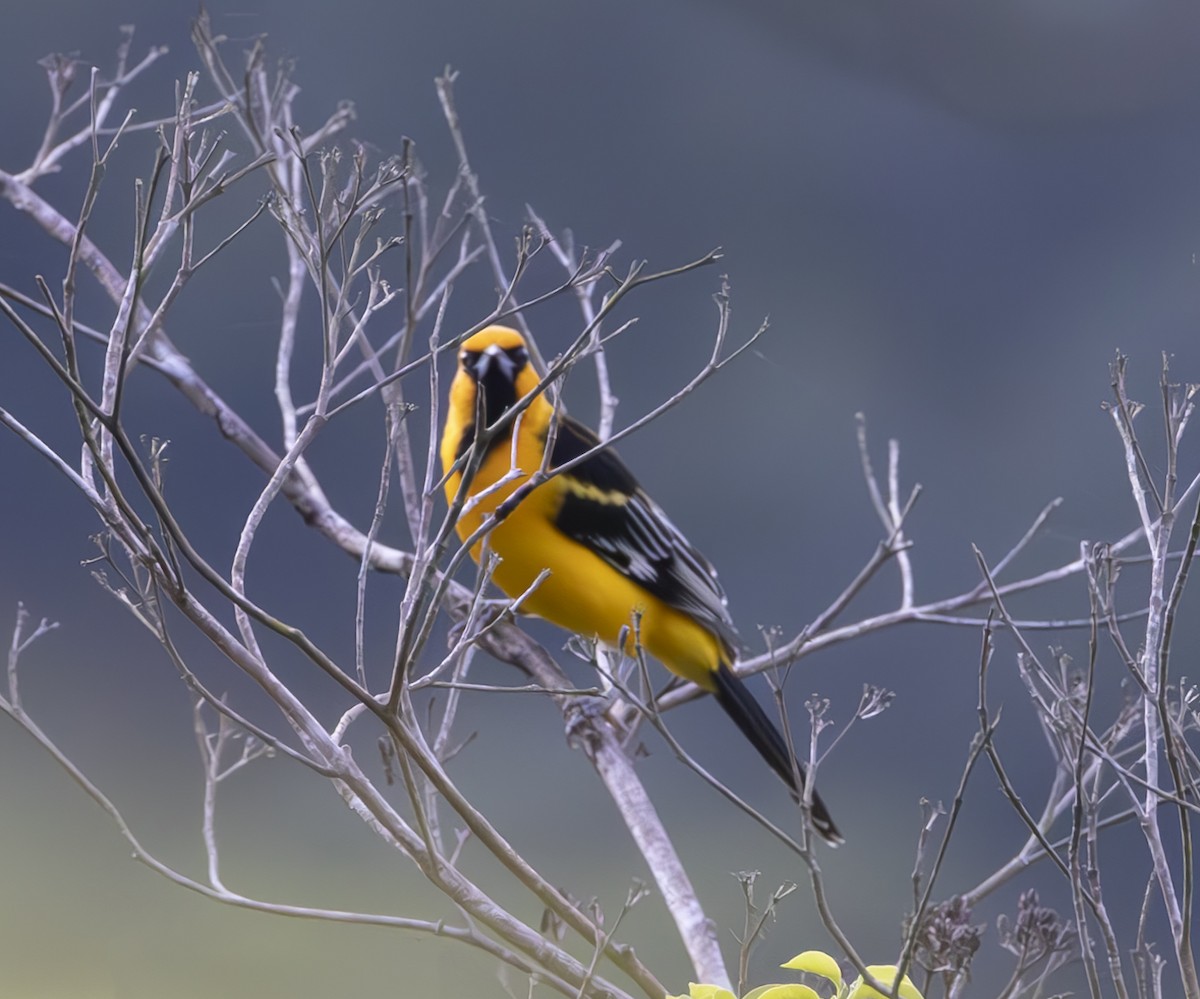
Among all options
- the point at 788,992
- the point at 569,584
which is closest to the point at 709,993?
the point at 788,992

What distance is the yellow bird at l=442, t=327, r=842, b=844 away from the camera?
6.11 ft

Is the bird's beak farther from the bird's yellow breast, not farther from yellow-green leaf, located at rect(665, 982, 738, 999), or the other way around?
yellow-green leaf, located at rect(665, 982, 738, 999)

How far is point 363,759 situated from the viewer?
5.44 ft

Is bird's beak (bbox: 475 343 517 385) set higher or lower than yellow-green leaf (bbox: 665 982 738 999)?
higher

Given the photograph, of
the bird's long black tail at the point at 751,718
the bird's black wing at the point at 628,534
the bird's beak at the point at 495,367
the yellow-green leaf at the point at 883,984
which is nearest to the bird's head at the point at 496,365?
the bird's beak at the point at 495,367

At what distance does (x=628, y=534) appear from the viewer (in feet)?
6.39

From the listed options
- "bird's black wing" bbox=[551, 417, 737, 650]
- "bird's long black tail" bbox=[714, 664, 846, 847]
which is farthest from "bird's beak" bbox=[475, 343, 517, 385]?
"bird's long black tail" bbox=[714, 664, 846, 847]

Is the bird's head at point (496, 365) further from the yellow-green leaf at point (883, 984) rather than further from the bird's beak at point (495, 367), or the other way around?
the yellow-green leaf at point (883, 984)

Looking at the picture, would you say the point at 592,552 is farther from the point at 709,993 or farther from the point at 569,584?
the point at 709,993

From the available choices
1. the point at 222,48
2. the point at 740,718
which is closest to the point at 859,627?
the point at 740,718

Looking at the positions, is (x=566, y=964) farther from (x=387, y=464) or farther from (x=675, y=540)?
(x=675, y=540)

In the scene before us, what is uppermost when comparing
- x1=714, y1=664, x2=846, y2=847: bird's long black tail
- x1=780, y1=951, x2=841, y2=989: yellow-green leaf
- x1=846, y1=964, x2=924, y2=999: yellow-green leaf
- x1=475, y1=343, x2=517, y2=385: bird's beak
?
x1=475, y1=343, x2=517, y2=385: bird's beak

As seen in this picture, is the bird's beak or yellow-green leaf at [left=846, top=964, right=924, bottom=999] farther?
the bird's beak

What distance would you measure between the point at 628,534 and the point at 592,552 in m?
0.07
